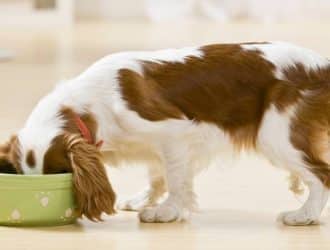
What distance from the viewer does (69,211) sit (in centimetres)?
308

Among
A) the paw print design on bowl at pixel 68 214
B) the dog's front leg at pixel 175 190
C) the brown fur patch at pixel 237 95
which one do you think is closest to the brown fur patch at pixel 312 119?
the brown fur patch at pixel 237 95

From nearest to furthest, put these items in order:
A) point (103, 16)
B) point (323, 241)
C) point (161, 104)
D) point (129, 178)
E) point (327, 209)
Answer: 1. point (323, 241)
2. point (161, 104)
3. point (327, 209)
4. point (129, 178)
5. point (103, 16)

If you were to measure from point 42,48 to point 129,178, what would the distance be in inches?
175

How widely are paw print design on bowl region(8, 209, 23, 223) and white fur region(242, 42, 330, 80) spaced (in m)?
0.84

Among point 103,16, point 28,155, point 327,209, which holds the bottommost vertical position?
point 103,16

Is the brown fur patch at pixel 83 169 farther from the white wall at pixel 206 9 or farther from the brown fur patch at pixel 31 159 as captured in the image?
the white wall at pixel 206 9

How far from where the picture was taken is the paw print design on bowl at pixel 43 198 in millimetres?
3011

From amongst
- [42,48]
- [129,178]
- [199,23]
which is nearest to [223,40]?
[42,48]

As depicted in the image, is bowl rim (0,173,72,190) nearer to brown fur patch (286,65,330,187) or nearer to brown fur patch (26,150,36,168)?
brown fur patch (26,150,36,168)

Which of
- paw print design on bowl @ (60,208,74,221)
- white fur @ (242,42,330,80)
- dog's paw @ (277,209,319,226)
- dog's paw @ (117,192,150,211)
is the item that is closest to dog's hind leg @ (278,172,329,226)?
dog's paw @ (277,209,319,226)

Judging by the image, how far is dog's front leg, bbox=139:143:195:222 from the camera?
321cm

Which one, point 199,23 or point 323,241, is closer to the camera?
point 323,241

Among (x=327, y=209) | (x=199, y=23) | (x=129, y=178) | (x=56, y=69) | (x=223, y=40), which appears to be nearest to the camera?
(x=327, y=209)

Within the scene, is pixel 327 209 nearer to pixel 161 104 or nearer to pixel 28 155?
pixel 161 104
